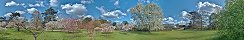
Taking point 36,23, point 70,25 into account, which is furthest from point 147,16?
point 36,23

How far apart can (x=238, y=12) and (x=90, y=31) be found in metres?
45.5

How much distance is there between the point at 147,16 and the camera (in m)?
147

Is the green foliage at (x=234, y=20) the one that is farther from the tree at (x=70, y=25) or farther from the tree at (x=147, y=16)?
the tree at (x=147, y=16)

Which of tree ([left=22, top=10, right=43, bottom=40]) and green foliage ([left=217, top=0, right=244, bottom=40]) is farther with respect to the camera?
tree ([left=22, top=10, right=43, bottom=40])

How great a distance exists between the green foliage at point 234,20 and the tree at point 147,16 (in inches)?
3354

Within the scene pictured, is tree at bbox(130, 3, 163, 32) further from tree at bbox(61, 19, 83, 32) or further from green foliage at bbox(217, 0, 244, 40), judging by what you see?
green foliage at bbox(217, 0, 244, 40)

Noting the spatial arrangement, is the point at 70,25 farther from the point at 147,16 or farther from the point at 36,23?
the point at 147,16

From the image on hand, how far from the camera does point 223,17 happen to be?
60250 mm

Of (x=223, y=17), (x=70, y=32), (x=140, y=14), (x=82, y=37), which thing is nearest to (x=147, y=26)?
(x=140, y=14)

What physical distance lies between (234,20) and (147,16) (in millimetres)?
90864

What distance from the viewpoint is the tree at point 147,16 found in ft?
476

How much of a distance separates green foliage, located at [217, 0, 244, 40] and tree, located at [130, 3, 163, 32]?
279 ft

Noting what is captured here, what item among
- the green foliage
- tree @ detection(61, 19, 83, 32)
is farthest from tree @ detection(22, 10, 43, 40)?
the green foliage

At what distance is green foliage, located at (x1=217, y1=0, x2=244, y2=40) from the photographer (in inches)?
2162
